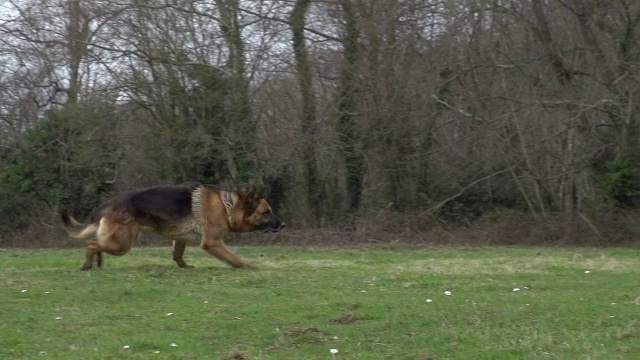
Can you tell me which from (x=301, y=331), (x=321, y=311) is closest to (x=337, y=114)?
(x=321, y=311)

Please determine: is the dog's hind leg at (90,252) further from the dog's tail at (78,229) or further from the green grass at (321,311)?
the green grass at (321,311)

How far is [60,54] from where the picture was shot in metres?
28.1

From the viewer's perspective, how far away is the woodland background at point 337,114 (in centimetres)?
2547

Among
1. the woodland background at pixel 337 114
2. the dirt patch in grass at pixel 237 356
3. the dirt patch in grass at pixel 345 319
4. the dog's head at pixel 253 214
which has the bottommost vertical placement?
the dirt patch in grass at pixel 237 356

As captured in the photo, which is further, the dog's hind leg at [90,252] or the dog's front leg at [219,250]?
the dog's front leg at [219,250]

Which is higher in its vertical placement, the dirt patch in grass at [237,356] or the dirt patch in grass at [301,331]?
the dirt patch in grass at [301,331]

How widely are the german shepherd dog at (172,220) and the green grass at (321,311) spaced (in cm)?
39

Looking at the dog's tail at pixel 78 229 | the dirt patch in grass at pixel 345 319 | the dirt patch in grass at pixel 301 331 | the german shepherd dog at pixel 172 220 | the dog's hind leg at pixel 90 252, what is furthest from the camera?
the dog's tail at pixel 78 229

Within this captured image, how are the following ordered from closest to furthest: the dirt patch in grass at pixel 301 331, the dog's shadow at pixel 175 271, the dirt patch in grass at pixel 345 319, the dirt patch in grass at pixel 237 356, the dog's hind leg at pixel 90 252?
the dirt patch in grass at pixel 237 356 → the dirt patch in grass at pixel 301 331 → the dirt patch in grass at pixel 345 319 → the dog's shadow at pixel 175 271 → the dog's hind leg at pixel 90 252

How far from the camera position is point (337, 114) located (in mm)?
26781

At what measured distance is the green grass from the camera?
29.2 feet

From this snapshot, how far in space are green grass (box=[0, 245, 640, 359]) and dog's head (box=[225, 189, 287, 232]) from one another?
789 millimetres

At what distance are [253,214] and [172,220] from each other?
136 cm

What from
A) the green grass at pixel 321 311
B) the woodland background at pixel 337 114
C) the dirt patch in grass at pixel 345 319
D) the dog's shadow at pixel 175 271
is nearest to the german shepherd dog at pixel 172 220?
the dog's shadow at pixel 175 271
